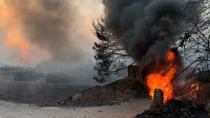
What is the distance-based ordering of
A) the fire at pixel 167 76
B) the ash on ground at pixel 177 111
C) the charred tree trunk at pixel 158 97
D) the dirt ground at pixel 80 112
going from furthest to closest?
the dirt ground at pixel 80 112 < the fire at pixel 167 76 < the charred tree trunk at pixel 158 97 < the ash on ground at pixel 177 111

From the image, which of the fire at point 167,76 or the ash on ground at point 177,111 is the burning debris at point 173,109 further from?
the fire at point 167,76

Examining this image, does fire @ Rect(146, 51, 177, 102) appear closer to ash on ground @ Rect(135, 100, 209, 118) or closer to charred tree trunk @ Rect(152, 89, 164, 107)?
charred tree trunk @ Rect(152, 89, 164, 107)

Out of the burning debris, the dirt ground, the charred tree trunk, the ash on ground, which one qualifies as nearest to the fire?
the charred tree trunk

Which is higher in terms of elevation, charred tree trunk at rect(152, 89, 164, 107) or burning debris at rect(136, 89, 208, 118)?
charred tree trunk at rect(152, 89, 164, 107)

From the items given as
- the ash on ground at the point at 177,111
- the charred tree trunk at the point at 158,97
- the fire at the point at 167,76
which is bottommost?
the ash on ground at the point at 177,111

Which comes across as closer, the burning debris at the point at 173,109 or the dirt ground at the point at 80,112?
the burning debris at the point at 173,109

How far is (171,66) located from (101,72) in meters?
14.4

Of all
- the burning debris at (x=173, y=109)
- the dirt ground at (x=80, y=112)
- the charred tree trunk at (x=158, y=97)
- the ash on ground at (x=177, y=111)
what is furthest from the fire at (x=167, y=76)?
the dirt ground at (x=80, y=112)

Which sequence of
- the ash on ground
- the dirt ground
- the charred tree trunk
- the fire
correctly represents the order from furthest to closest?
1. the dirt ground
2. the fire
3. the charred tree trunk
4. the ash on ground

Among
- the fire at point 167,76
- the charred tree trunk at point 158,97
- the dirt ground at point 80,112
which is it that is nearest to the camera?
the charred tree trunk at point 158,97

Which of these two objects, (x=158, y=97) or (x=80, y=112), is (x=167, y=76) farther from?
(x=80, y=112)

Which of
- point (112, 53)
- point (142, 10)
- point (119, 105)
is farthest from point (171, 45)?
point (112, 53)

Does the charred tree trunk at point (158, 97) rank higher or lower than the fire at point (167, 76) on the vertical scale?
lower

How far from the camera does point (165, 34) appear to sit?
24.3m
